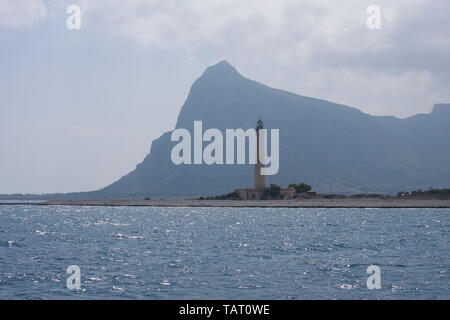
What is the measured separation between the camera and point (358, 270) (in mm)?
31016

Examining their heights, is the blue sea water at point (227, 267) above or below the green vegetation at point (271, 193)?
below

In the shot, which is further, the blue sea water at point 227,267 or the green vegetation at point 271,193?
the green vegetation at point 271,193

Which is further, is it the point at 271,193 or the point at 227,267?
the point at 271,193

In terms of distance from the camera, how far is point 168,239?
2030 inches

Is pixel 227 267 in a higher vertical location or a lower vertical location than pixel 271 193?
lower

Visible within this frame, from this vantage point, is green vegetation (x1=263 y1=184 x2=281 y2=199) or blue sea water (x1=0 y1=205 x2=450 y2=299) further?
green vegetation (x1=263 y1=184 x2=281 y2=199)

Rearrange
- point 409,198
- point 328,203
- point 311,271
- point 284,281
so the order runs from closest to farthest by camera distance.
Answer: point 284,281 < point 311,271 < point 328,203 < point 409,198

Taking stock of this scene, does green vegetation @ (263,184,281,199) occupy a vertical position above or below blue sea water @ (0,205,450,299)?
above

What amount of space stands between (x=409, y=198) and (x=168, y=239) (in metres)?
132

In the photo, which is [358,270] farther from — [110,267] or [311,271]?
[110,267]
